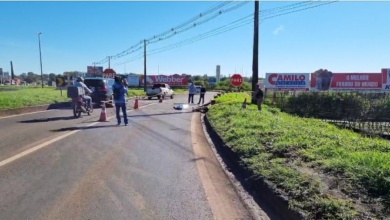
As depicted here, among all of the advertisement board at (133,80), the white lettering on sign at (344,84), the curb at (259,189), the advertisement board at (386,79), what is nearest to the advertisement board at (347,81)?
the white lettering on sign at (344,84)

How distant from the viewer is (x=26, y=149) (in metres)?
8.70

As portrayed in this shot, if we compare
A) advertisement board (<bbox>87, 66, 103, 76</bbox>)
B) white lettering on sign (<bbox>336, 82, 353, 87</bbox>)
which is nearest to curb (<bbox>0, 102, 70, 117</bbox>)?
white lettering on sign (<bbox>336, 82, 353, 87</bbox>)

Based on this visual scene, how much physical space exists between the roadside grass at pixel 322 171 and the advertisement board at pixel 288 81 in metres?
25.0

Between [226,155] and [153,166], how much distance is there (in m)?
2.03

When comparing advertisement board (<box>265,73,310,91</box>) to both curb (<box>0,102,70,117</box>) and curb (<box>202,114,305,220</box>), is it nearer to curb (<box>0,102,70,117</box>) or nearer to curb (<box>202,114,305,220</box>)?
curb (<box>0,102,70,117</box>)

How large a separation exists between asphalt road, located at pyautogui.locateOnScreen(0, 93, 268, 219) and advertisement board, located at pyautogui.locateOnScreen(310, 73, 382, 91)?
84.7ft

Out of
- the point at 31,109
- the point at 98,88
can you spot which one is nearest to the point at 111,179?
the point at 31,109

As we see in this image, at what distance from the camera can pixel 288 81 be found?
3400cm

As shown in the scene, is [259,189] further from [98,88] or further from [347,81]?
[347,81]

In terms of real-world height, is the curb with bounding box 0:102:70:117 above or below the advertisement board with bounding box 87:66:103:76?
below

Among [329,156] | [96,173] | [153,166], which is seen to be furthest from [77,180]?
[329,156]

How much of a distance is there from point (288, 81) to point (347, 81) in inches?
206

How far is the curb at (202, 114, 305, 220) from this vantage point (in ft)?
15.2

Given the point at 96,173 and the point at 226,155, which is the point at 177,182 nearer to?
the point at 96,173
